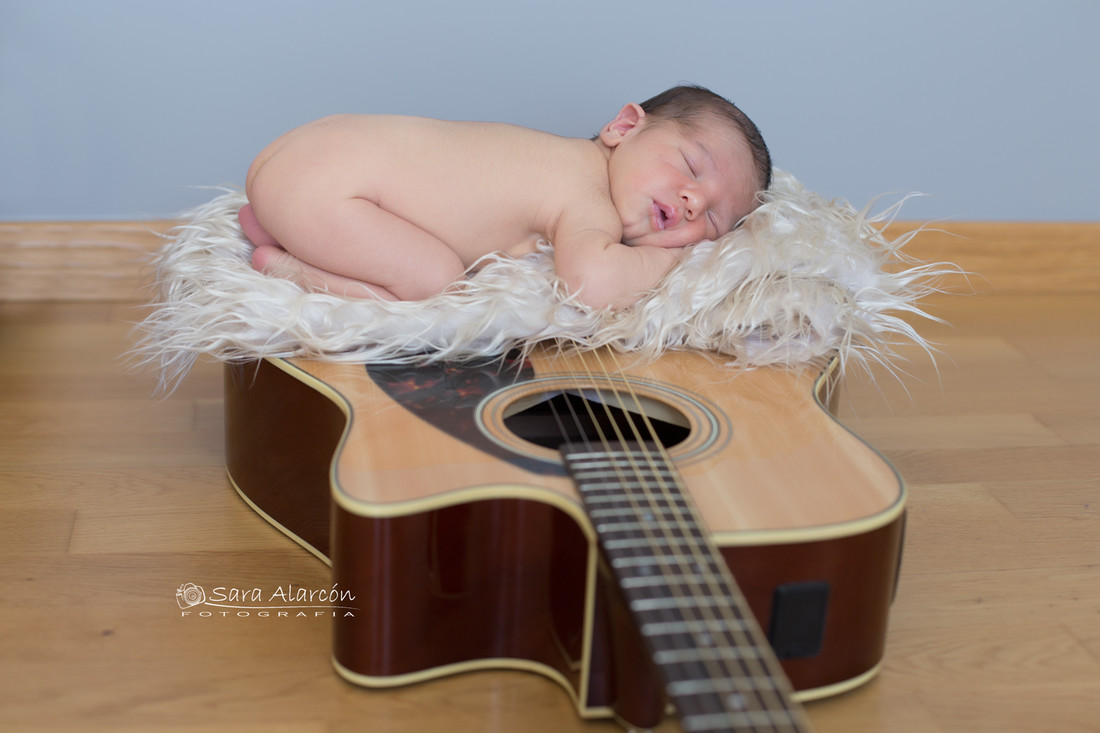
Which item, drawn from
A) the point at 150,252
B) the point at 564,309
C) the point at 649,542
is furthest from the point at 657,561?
the point at 150,252

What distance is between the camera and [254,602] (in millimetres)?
979

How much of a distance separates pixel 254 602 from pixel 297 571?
0.06 m

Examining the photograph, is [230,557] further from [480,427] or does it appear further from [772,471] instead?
[772,471]

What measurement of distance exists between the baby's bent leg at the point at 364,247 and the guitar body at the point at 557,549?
0.24 m

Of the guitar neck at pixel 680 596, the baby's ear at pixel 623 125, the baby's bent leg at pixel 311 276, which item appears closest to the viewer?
the guitar neck at pixel 680 596

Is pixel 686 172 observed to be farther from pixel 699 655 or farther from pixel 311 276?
pixel 699 655

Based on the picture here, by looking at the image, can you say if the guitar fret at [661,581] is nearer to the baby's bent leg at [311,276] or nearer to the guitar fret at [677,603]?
the guitar fret at [677,603]

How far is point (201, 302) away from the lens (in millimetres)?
1126

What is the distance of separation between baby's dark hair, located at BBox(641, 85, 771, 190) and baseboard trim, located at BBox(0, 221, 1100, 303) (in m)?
0.57

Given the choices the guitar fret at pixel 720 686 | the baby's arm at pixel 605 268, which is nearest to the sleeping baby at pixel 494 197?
the baby's arm at pixel 605 268

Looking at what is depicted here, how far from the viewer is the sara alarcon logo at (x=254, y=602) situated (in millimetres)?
960

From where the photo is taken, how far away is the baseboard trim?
5.68 feet

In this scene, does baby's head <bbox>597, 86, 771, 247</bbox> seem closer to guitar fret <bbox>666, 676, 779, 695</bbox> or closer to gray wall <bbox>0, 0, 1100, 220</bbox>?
gray wall <bbox>0, 0, 1100, 220</bbox>

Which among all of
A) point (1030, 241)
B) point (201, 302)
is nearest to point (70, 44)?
point (201, 302)
